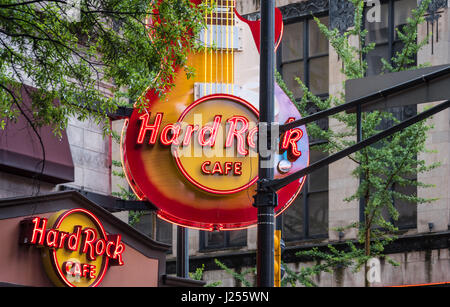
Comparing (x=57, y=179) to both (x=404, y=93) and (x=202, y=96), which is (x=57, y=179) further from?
(x=404, y=93)

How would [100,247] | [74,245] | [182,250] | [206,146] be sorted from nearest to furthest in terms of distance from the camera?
1. [74,245]
2. [100,247]
3. [206,146]
4. [182,250]

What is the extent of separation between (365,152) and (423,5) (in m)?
4.75

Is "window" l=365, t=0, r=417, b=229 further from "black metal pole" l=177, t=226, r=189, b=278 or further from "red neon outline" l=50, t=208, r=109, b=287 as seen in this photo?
"red neon outline" l=50, t=208, r=109, b=287

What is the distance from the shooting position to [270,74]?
1705cm

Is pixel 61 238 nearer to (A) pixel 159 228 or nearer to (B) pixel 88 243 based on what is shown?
(B) pixel 88 243

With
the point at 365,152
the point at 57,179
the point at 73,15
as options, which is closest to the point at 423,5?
the point at 365,152

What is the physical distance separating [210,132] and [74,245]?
4.03 m

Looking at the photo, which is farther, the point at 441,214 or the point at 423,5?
the point at 441,214

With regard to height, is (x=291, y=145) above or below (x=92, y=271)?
above

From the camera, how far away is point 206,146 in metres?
23.1

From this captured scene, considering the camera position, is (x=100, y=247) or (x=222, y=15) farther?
(x=222, y=15)

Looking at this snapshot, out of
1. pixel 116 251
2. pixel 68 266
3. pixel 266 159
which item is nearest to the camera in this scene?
pixel 266 159

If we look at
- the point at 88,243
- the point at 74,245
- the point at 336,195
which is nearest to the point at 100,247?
the point at 88,243

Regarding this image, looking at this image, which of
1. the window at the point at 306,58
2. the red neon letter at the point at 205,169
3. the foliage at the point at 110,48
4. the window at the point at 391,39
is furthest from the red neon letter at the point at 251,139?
the window at the point at 306,58
